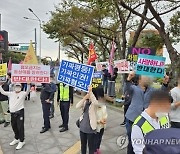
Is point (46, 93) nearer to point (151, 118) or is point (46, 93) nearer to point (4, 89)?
point (4, 89)

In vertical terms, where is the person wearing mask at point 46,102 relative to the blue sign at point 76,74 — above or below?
below

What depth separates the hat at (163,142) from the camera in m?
1.97

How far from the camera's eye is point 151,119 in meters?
2.80

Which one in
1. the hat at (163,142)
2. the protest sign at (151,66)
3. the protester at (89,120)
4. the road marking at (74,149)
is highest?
the protest sign at (151,66)

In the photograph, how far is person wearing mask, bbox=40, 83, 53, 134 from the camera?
7.69 m

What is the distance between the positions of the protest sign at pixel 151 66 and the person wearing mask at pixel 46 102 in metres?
3.06

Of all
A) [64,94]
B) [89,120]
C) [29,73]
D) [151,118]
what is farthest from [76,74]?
[151,118]

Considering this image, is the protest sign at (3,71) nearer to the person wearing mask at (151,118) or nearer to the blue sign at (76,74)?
the blue sign at (76,74)

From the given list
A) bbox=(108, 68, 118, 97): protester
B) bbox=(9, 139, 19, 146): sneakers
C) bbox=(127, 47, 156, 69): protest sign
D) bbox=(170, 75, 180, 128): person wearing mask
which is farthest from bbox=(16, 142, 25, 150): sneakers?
bbox=(108, 68, 118, 97): protester

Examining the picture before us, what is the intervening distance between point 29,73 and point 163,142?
474 centimetres

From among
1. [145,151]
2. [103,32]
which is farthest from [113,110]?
[103,32]

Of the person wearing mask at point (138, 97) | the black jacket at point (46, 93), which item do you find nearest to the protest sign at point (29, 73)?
the black jacket at point (46, 93)

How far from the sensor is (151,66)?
5.75 m

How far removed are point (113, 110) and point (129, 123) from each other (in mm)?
5778
